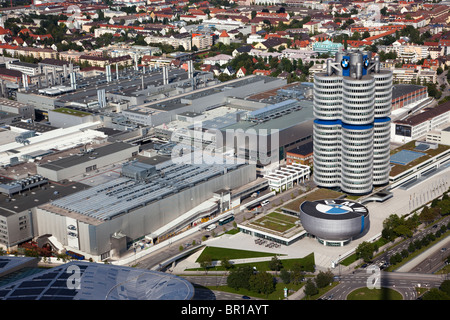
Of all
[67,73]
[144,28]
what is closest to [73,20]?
[144,28]

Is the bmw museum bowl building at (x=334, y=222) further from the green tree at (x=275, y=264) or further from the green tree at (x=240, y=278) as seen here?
the green tree at (x=240, y=278)

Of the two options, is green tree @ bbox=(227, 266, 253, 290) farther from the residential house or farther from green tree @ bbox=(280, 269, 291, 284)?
the residential house

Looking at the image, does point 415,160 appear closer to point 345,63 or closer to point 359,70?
point 359,70

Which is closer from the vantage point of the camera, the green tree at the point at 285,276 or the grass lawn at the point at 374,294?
the grass lawn at the point at 374,294

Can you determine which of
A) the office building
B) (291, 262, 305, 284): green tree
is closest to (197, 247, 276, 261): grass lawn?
(291, 262, 305, 284): green tree

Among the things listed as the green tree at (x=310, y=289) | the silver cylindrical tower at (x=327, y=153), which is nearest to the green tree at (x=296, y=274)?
the green tree at (x=310, y=289)
